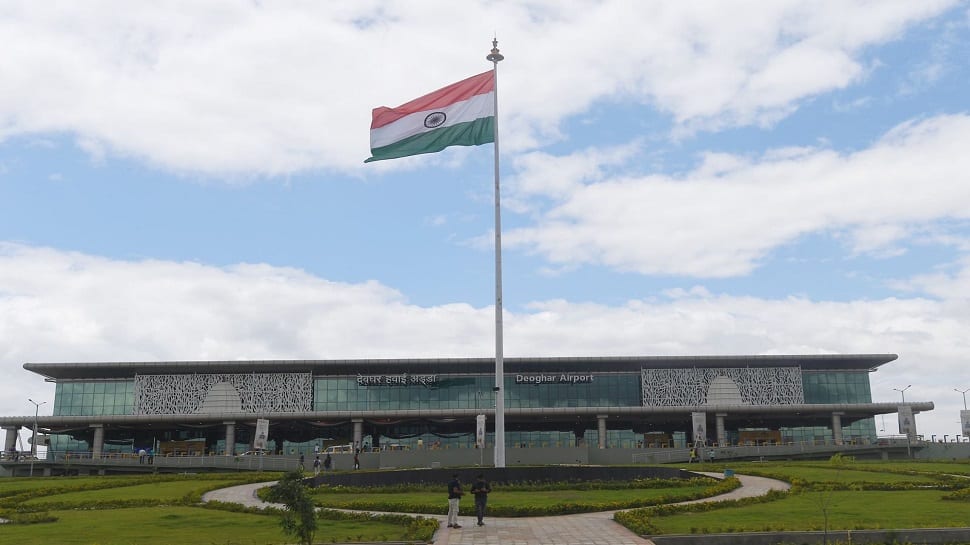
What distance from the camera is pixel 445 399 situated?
275 ft

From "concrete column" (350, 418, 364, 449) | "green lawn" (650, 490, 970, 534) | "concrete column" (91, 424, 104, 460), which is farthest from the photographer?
Answer: "concrete column" (350, 418, 364, 449)

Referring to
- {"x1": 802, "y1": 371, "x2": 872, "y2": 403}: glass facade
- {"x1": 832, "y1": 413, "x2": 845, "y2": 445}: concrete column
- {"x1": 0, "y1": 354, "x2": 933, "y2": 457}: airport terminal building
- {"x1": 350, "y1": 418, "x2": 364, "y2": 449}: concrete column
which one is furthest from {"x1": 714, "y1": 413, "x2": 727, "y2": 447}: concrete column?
{"x1": 350, "y1": 418, "x2": 364, "y2": 449}: concrete column

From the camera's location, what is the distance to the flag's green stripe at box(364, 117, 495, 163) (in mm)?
35719

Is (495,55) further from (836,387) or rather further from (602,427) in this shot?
(836,387)

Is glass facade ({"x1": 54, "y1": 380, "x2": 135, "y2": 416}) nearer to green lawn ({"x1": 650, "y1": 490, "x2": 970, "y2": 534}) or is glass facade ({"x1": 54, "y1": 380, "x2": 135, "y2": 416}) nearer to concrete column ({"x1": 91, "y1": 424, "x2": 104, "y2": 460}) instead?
concrete column ({"x1": 91, "y1": 424, "x2": 104, "y2": 460})

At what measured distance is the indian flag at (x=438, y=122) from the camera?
35781mm

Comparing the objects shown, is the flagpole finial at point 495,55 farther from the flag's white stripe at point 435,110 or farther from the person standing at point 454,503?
the person standing at point 454,503

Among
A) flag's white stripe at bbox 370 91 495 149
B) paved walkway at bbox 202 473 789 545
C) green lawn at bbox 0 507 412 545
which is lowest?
green lawn at bbox 0 507 412 545

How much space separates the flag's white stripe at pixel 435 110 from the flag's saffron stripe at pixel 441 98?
0.15 metres

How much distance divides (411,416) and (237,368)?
1698 centimetres

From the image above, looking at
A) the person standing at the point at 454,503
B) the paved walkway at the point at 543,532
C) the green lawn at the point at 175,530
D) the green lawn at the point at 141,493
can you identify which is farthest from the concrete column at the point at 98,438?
the person standing at the point at 454,503

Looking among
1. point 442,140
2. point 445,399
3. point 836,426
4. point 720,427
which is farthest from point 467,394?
point 442,140

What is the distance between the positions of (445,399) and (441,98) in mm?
51460

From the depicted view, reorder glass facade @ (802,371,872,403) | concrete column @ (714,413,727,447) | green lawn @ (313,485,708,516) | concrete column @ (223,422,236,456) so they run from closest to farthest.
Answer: green lawn @ (313,485,708,516)
concrete column @ (223,422,236,456)
concrete column @ (714,413,727,447)
glass facade @ (802,371,872,403)
